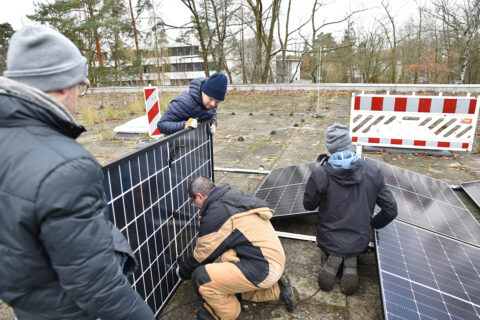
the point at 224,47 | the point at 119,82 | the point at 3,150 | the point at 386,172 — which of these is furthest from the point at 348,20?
the point at 3,150

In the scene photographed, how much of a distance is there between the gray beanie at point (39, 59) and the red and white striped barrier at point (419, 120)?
6437 mm

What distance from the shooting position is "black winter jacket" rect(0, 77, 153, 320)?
100 centimetres

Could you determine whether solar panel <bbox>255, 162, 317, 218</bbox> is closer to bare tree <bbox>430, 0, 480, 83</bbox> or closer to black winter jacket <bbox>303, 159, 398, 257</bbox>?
black winter jacket <bbox>303, 159, 398, 257</bbox>

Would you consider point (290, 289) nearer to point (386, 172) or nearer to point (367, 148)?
point (386, 172)

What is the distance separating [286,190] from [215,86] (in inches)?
60.5

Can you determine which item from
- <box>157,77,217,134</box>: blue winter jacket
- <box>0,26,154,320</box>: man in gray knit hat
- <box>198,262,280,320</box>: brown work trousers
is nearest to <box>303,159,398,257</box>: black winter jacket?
<box>198,262,280,320</box>: brown work trousers

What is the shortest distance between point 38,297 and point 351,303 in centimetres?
226

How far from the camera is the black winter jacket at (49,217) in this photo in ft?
3.29

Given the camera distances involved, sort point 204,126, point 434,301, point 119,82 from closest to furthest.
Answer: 1. point 434,301
2. point 204,126
3. point 119,82

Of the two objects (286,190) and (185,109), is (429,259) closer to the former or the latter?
(286,190)

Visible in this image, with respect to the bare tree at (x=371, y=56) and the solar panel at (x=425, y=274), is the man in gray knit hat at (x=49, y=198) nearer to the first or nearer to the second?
the solar panel at (x=425, y=274)

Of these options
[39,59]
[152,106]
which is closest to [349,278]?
[39,59]

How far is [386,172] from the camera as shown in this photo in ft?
13.6

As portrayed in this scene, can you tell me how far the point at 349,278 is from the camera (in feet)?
8.51
